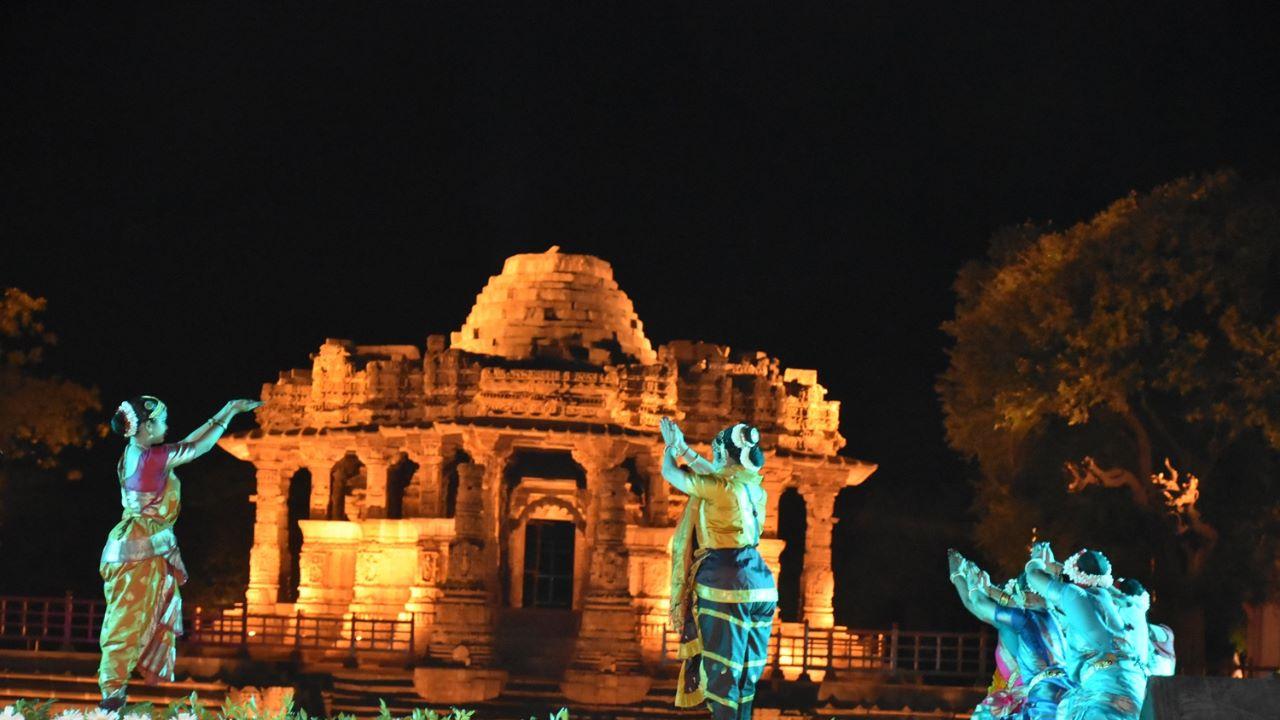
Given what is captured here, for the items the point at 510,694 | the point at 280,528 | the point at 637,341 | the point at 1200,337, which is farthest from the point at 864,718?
the point at 280,528

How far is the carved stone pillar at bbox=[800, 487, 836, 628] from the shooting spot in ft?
122

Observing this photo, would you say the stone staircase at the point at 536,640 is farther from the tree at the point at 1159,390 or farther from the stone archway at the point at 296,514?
the tree at the point at 1159,390

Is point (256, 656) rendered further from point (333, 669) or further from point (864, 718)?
point (864, 718)

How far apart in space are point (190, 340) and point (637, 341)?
1204 centimetres

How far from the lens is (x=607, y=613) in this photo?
3328 centimetres

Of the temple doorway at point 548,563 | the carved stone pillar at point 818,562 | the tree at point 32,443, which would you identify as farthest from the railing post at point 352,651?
the carved stone pillar at point 818,562

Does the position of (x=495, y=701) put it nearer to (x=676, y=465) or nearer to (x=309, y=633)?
(x=309, y=633)

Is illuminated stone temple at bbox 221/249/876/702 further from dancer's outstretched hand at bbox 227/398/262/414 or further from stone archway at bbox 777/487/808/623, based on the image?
dancer's outstretched hand at bbox 227/398/262/414

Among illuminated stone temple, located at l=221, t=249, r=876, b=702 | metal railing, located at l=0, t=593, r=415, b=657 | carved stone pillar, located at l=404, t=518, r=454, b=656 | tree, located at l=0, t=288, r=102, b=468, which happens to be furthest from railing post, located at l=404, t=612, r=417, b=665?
tree, located at l=0, t=288, r=102, b=468

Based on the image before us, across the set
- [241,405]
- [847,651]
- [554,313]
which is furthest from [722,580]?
[554,313]

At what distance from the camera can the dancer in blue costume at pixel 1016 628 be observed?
14164 mm

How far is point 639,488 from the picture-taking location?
40.3 m

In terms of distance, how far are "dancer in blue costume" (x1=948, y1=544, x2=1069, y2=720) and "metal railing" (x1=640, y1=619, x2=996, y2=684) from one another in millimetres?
15510

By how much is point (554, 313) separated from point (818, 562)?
613 cm
